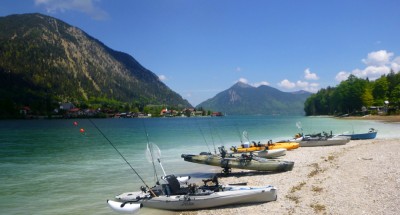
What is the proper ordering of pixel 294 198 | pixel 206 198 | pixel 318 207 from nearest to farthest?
pixel 318 207, pixel 206 198, pixel 294 198

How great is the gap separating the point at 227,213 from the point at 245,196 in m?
1.30

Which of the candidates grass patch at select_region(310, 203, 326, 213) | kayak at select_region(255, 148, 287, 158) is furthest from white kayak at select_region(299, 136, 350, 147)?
grass patch at select_region(310, 203, 326, 213)

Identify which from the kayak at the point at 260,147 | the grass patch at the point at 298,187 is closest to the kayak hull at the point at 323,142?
the kayak at the point at 260,147

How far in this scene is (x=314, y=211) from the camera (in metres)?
13.3

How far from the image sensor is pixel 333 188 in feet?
56.0

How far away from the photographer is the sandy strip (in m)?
13.7

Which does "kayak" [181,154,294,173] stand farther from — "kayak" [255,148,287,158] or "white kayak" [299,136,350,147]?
"white kayak" [299,136,350,147]

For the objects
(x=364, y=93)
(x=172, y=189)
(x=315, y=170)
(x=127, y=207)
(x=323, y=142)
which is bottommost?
(x=315, y=170)

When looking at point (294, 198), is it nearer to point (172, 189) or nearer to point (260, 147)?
point (172, 189)

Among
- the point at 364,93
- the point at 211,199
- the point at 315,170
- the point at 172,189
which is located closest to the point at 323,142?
the point at 315,170

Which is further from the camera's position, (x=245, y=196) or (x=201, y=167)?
(x=201, y=167)

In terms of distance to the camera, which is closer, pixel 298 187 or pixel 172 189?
pixel 172 189

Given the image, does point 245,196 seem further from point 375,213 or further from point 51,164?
point 51,164

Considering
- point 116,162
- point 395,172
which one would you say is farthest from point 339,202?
point 116,162
